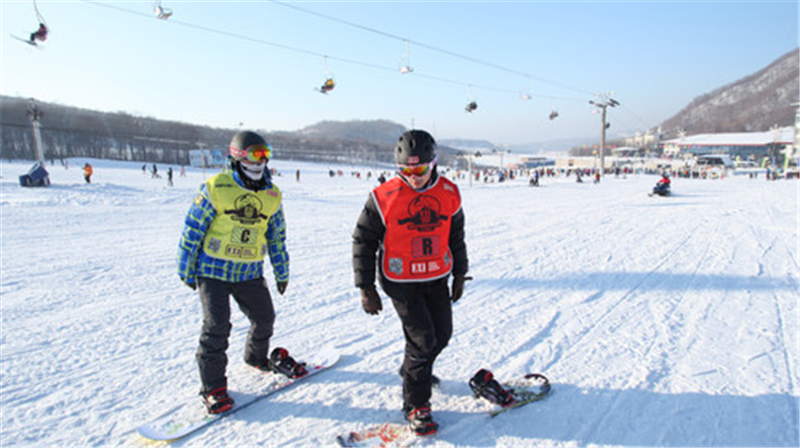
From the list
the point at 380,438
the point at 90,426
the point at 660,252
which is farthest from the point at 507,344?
the point at 660,252

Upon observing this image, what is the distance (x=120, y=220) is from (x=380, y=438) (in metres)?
12.7

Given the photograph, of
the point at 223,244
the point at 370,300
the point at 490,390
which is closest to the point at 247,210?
the point at 223,244

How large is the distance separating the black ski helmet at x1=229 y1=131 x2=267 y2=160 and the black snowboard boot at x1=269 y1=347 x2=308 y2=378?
1518 millimetres

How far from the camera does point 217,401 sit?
2645 millimetres

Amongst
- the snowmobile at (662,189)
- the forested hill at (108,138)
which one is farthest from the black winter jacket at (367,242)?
the forested hill at (108,138)

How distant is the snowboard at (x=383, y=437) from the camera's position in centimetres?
238

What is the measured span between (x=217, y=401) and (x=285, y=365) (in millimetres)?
568

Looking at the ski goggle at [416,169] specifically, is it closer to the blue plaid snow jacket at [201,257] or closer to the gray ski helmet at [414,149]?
the gray ski helmet at [414,149]

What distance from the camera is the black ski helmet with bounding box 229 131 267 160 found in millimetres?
2662

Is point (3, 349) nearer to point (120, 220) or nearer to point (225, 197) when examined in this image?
point (225, 197)

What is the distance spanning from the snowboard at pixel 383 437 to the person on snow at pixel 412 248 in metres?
0.07

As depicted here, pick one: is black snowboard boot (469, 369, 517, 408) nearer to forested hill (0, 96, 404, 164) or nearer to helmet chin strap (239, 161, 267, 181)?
helmet chin strap (239, 161, 267, 181)

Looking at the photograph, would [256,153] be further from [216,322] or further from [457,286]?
[457,286]

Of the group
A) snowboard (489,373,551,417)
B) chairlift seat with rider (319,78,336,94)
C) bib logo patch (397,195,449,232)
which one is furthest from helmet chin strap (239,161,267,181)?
chairlift seat with rider (319,78,336,94)
